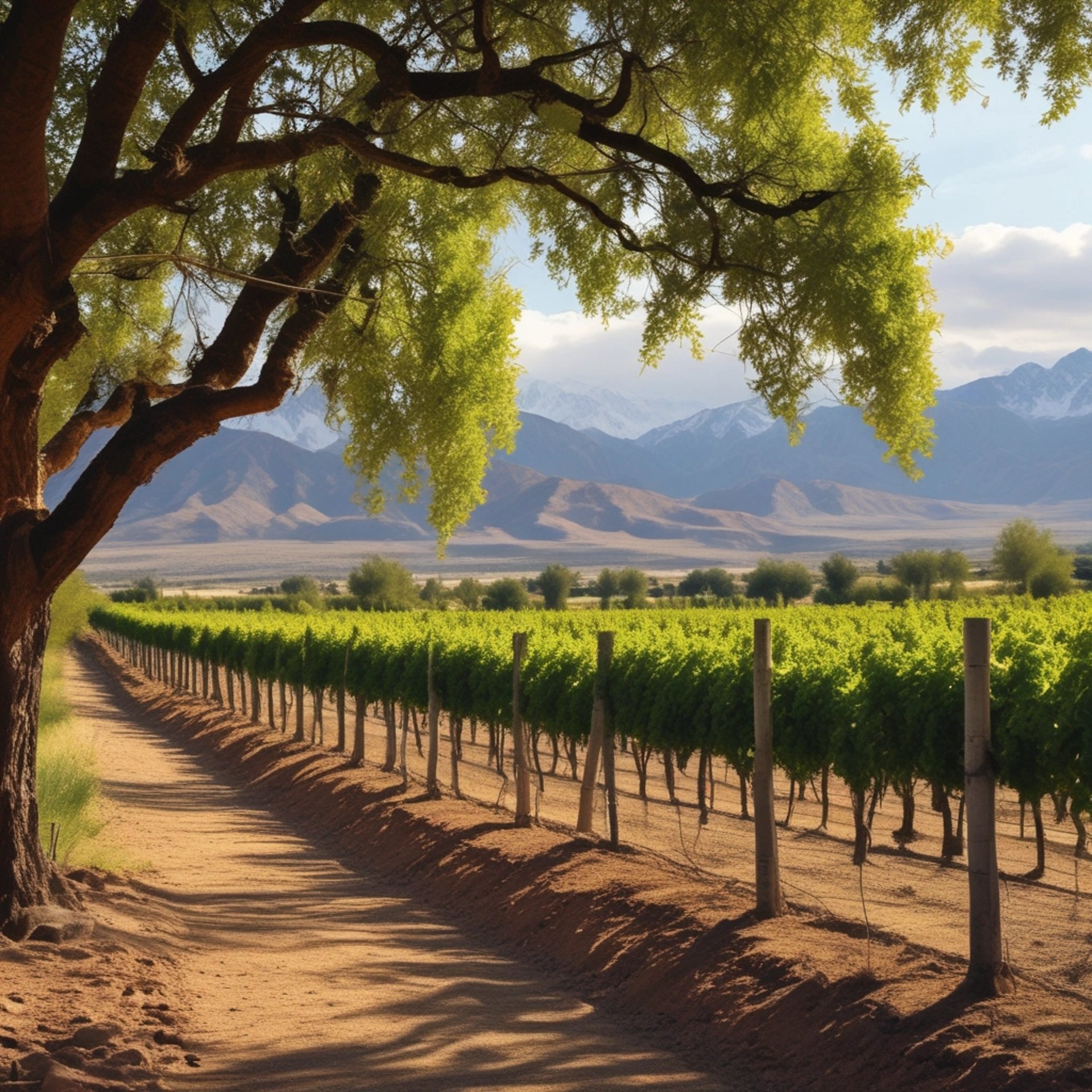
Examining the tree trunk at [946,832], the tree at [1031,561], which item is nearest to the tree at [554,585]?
the tree at [1031,561]

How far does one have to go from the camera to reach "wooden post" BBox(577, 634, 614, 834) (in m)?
12.4

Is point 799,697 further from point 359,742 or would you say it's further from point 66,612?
point 66,612

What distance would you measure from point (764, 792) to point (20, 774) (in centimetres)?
486

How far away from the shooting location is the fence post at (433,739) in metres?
16.6

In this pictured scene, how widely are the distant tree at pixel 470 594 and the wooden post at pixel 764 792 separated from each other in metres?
94.2

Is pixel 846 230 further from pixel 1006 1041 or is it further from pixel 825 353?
pixel 1006 1041

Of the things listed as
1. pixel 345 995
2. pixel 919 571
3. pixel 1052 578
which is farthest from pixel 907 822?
pixel 919 571

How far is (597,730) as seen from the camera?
1254 cm

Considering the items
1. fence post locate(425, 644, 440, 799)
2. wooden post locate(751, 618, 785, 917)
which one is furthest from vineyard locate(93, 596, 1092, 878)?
wooden post locate(751, 618, 785, 917)

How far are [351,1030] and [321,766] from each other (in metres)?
13.5

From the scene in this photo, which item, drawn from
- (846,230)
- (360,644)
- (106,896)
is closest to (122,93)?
(846,230)

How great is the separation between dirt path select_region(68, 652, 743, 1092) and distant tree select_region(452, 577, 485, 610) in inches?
3564

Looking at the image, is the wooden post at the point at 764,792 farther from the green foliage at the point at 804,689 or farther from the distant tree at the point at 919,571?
the distant tree at the point at 919,571

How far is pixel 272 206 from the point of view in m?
11.3
